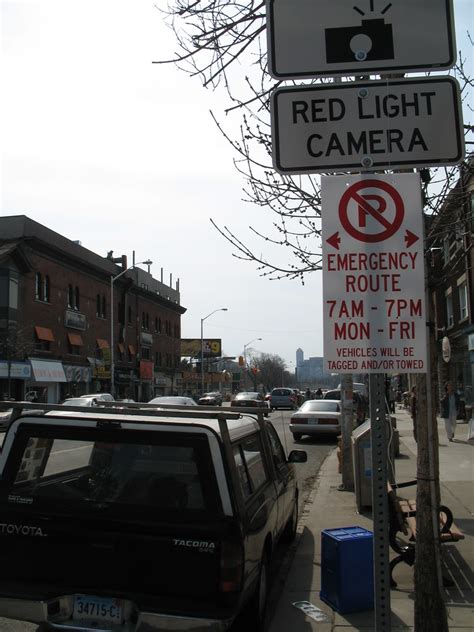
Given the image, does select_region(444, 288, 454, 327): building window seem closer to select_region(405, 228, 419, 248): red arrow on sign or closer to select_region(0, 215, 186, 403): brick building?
select_region(0, 215, 186, 403): brick building

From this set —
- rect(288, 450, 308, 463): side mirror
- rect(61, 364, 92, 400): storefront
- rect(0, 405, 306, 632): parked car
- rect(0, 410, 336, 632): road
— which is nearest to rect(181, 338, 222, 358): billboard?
rect(61, 364, 92, 400): storefront

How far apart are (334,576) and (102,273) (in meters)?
46.8

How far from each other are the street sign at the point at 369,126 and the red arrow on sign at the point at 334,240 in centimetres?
33

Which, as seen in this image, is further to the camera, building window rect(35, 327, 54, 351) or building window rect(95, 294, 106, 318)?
building window rect(95, 294, 106, 318)

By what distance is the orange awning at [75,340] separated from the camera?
44.6 metres

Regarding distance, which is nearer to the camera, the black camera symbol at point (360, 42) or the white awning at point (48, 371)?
the black camera symbol at point (360, 42)

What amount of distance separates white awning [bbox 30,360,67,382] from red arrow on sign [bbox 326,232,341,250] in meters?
37.9

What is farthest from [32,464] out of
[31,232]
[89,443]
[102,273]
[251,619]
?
[102,273]

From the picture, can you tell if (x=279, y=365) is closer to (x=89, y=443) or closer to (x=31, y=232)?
(x=31, y=232)

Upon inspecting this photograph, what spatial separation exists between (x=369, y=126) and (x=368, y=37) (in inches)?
16.6

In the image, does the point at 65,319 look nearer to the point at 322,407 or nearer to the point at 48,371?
the point at 48,371

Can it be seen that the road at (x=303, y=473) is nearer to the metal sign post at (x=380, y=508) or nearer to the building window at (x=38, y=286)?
the metal sign post at (x=380, y=508)

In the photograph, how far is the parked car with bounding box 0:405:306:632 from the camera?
4105 mm

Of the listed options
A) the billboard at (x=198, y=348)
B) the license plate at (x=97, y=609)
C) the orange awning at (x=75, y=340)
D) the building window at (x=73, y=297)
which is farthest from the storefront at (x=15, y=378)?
the billboard at (x=198, y=348)
